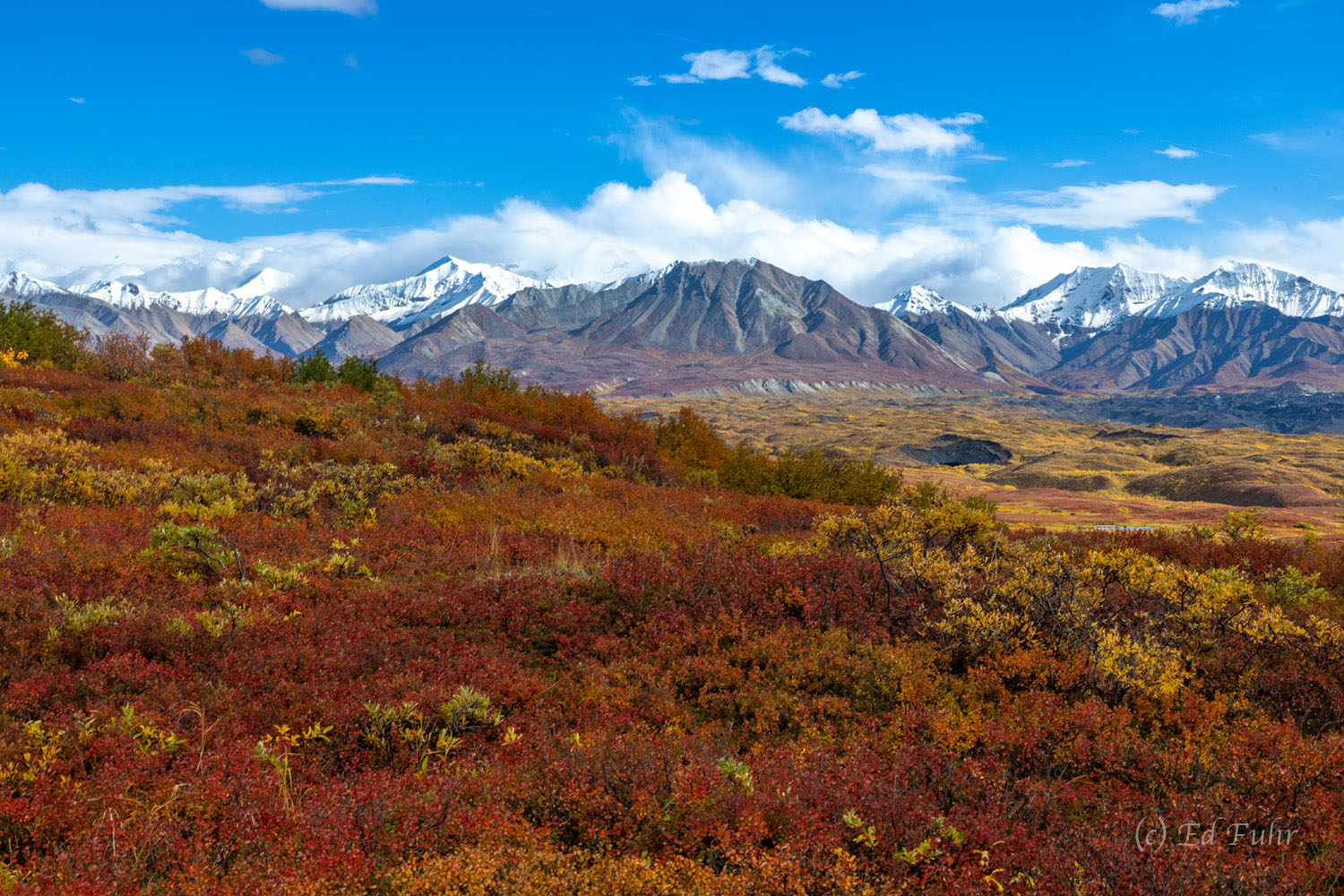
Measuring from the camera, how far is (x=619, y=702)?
6.28 m

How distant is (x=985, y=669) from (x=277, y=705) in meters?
6.58

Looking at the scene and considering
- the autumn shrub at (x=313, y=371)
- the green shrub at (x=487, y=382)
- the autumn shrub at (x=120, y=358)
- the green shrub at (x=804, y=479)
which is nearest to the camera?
the green shrub at (x=804, y=479)

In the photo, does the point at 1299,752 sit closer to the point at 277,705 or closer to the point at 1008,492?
the point at 277,705

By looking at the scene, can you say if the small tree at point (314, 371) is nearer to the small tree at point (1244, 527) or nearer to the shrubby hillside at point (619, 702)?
the shrubby hillside at point (619, 702)

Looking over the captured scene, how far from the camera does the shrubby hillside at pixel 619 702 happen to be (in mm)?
3857

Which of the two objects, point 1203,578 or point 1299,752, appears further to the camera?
point 1203,578

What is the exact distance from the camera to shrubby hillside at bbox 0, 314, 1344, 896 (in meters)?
3.86

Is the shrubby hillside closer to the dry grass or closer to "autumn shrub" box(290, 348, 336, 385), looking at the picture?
the dry grass

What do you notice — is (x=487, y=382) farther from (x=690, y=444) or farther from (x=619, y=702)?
(x=619, y=702)

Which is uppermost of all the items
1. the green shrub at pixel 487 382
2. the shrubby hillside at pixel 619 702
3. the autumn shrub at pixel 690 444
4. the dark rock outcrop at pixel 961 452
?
the green shrub at pixel 487 382

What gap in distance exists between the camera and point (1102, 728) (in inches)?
224

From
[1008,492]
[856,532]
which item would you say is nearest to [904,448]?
[1008,492]

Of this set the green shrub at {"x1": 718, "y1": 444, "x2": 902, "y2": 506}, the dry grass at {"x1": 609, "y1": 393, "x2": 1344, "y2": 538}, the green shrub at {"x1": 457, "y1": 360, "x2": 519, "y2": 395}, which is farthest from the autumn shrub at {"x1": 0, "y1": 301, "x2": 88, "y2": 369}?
the green shrub at {"x1": 718, "y1": 444, "x2": 902, "y2": 506}

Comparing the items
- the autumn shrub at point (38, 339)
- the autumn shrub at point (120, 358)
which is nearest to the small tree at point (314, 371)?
the autumn shrub at point (120, 358)
